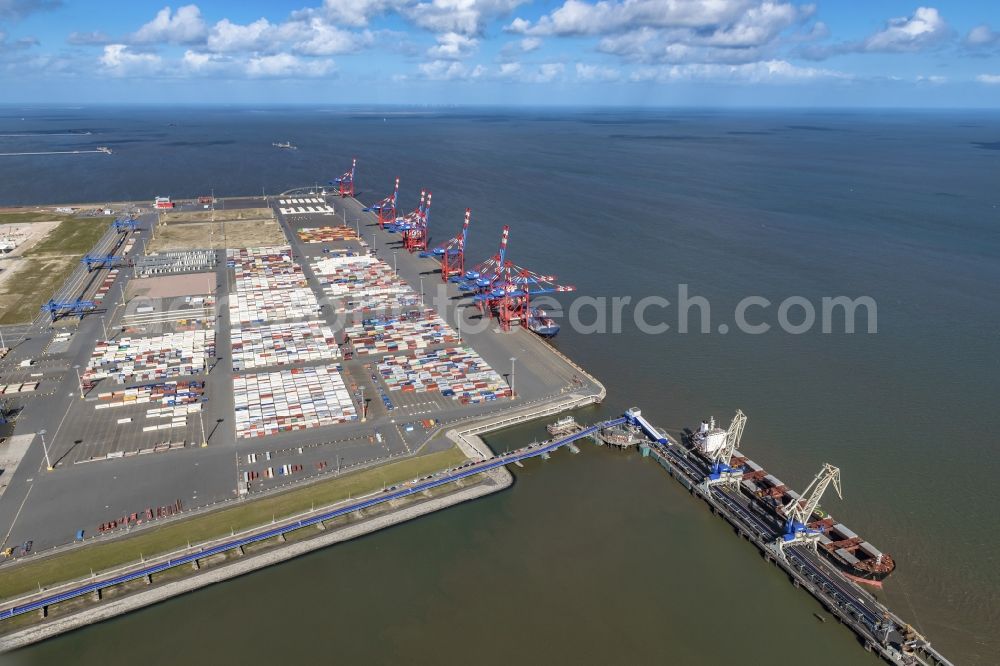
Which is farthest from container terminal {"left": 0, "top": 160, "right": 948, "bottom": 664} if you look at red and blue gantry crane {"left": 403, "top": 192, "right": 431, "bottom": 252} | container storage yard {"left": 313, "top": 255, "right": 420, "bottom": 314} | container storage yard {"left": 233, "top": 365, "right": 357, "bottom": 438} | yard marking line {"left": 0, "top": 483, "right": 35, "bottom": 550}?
red and blue gantry crane {"left": 403, "top": 192, "right": 431, "bottom": 252}

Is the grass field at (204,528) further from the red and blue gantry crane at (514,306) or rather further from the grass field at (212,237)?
the grass field at (212,237)

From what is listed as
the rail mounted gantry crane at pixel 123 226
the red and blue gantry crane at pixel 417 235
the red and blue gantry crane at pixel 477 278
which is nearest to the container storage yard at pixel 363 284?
the red and blue gantry crane at pixel 477 278

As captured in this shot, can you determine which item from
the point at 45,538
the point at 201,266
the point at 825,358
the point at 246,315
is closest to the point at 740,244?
the point at 825,358

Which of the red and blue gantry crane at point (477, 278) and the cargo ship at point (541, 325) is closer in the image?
the cargo ship at point (541, 325)

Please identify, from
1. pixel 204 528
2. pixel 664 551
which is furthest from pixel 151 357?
pixel 664 551

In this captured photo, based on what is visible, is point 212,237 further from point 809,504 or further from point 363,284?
point 809,504

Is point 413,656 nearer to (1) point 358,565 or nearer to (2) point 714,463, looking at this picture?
Answer: (1) point 358,565
